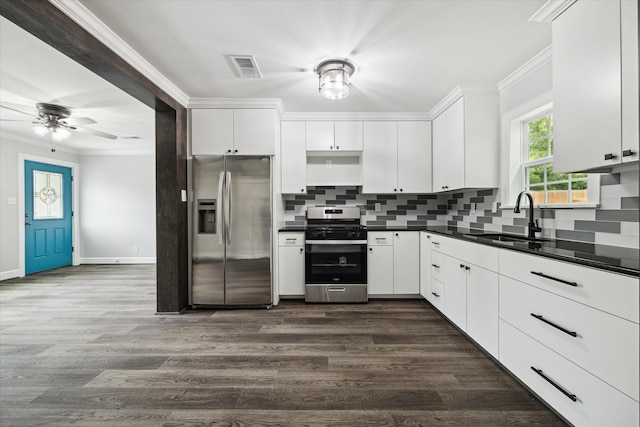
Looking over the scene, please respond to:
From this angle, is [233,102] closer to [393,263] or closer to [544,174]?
[393,263]

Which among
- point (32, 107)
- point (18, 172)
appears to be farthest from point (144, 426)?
point (18, 172)

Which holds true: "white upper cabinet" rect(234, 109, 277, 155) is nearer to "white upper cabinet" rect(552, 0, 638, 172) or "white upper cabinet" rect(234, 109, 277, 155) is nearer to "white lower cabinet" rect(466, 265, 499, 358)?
"white lower cabinet" rect(466, 265, 499, 358)

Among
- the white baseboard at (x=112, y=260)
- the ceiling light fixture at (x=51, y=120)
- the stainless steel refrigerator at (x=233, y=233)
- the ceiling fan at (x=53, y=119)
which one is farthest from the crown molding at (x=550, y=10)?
the white baseboard at (x=112, y=260)

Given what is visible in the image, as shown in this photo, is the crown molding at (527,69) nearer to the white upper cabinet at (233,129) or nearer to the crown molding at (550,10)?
the crown molding at (550,10)

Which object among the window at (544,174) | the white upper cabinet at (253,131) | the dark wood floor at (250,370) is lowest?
the dark wood floor at (250,370)

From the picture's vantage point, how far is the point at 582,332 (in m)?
1.30

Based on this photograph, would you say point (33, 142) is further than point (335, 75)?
Yes

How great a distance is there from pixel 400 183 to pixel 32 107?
4.80m

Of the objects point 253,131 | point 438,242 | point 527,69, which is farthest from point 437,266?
point 253,131

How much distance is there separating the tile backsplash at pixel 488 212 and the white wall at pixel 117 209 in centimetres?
372

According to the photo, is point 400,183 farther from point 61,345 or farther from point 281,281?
point 61,345

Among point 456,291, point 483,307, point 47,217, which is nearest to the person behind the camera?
point 483,307

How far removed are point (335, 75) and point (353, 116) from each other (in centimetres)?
128

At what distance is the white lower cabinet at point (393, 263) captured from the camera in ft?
11.1
